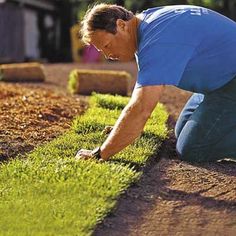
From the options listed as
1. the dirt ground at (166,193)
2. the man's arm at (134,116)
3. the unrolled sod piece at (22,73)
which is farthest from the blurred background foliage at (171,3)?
the man's arm at (134,116)

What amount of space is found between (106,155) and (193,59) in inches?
34.2

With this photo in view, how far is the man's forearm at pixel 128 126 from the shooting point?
4.61 m

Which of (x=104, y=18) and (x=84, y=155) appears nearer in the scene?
(x=104, y=18)

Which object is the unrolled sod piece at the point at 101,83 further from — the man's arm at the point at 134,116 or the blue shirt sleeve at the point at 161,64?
the blue shirt sleeve at the point at 161,64

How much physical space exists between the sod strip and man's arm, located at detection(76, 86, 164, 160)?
0.20 metres

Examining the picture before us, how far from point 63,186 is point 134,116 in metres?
0.63

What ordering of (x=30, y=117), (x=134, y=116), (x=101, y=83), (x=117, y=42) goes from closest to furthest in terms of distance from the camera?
(x=134, y=116) < (x=117, y=42) < (x=30, y=117) < (x=101, y=83)

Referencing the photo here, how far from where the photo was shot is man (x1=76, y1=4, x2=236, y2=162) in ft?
15.0

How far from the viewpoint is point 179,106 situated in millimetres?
9406

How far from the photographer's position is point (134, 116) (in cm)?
462

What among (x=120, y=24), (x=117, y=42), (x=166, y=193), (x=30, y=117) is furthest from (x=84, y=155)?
(x=30, y=117)

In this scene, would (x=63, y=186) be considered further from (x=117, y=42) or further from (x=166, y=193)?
(x=117, y=42)

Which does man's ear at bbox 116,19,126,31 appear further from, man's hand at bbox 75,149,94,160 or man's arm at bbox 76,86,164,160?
man's hand at bbox 75,149,94,160

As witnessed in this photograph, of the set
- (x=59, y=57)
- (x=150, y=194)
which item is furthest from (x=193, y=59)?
(x=59, y=57)
